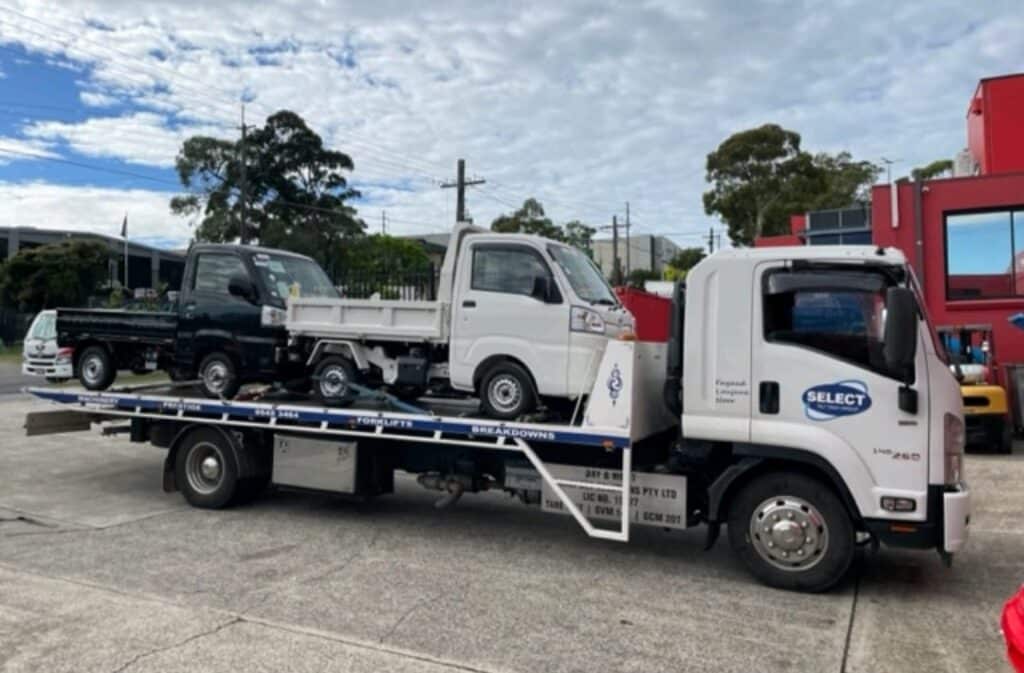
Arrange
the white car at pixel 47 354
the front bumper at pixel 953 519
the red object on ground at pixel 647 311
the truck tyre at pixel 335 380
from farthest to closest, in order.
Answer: the red object on ground at pixel 647 311 → the white car at pixel 47 354 → the truck tyre at pixel 335 380 → the front bumper at pixel 953 519

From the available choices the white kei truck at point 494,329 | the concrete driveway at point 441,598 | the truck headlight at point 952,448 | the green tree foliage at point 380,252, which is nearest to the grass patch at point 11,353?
the green tree foliage at point 380,252

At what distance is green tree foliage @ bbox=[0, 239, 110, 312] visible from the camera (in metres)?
41.7

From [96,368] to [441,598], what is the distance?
6.43 m

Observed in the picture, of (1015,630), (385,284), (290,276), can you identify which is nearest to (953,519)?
(1015,630)

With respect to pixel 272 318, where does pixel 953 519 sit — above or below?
below

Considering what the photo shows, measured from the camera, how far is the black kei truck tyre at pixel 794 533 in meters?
5.66

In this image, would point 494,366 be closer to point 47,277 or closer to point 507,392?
point 507,392

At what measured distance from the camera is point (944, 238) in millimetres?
15672

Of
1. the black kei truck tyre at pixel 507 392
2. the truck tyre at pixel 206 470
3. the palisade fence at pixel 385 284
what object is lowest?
the truck tyre at pixel 206 470

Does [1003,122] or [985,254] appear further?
[1003,122]

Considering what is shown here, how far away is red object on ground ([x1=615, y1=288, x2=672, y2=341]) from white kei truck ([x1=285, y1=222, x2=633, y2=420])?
5.99 m

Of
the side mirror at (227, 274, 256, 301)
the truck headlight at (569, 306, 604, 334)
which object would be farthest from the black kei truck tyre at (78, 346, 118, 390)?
the truck headlight at (569, 306, 604, 334)

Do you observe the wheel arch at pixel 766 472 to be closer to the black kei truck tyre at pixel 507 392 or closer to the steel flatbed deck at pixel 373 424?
the steel flatbed deck at pixel 373 424

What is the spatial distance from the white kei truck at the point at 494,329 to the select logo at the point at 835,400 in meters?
1.85
